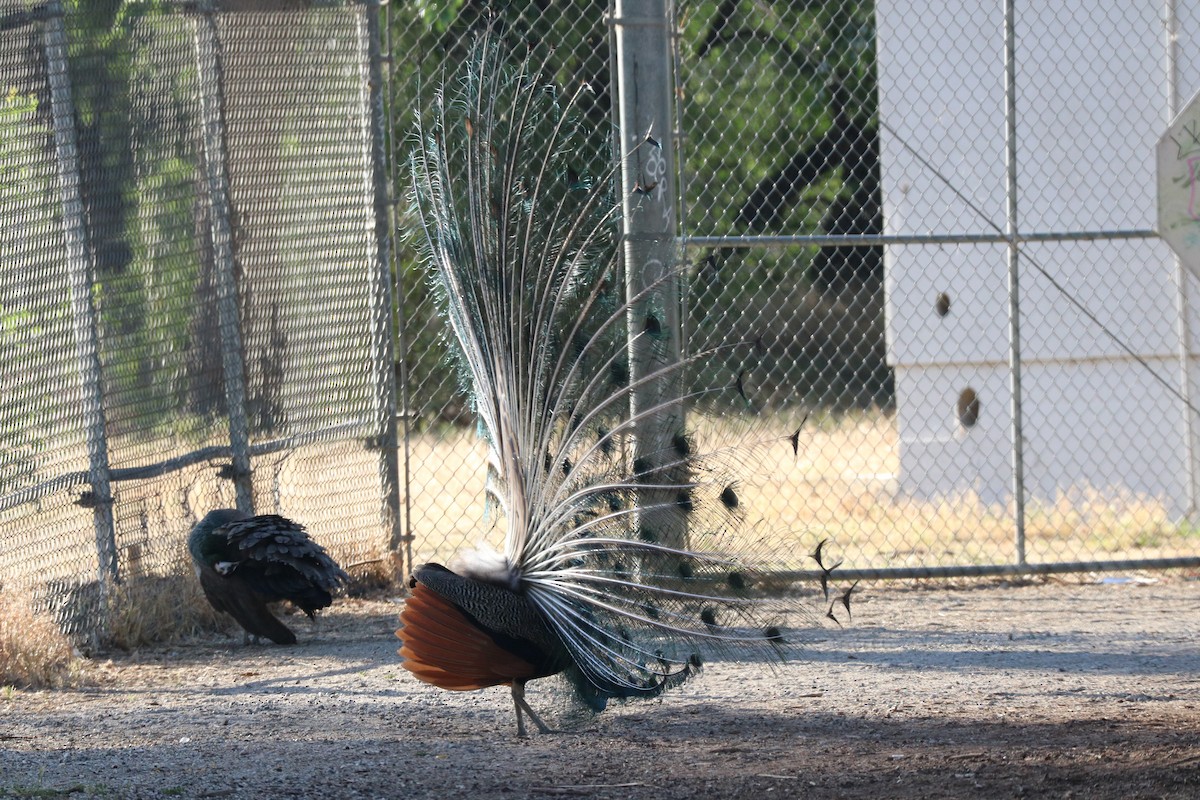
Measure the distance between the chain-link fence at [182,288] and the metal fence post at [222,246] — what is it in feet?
0.04

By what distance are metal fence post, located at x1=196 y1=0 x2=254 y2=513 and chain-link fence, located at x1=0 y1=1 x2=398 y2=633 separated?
0.04 feet

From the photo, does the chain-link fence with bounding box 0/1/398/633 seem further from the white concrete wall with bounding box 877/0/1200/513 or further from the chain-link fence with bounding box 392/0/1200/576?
the white concrete wall with bounding box 877/0/1200/513

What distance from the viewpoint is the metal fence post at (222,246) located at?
21.2 feet

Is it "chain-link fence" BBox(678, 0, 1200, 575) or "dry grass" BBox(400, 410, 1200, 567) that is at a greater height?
"chain-link fence" BBox(678, 0, 1200, 575)

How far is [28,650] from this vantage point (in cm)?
534

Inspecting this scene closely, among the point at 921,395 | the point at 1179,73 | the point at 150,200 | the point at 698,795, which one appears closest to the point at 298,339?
the point at 150,200

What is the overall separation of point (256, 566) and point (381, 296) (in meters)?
1.97

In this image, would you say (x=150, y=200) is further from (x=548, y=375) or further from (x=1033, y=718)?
(x=1033, y=718)

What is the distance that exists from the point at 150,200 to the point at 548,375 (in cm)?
265

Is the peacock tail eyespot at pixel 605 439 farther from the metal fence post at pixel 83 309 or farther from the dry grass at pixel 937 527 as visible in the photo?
the metal fence post at pixel 83 309

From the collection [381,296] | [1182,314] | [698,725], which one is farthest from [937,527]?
[698,725]

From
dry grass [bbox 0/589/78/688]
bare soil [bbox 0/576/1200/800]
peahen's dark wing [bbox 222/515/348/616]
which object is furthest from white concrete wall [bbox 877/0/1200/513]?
dry grass [bbox 0/589/78/688]

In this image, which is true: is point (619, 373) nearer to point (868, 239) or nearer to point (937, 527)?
point (868, 239)

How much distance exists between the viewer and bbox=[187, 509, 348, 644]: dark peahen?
5.74 metres
